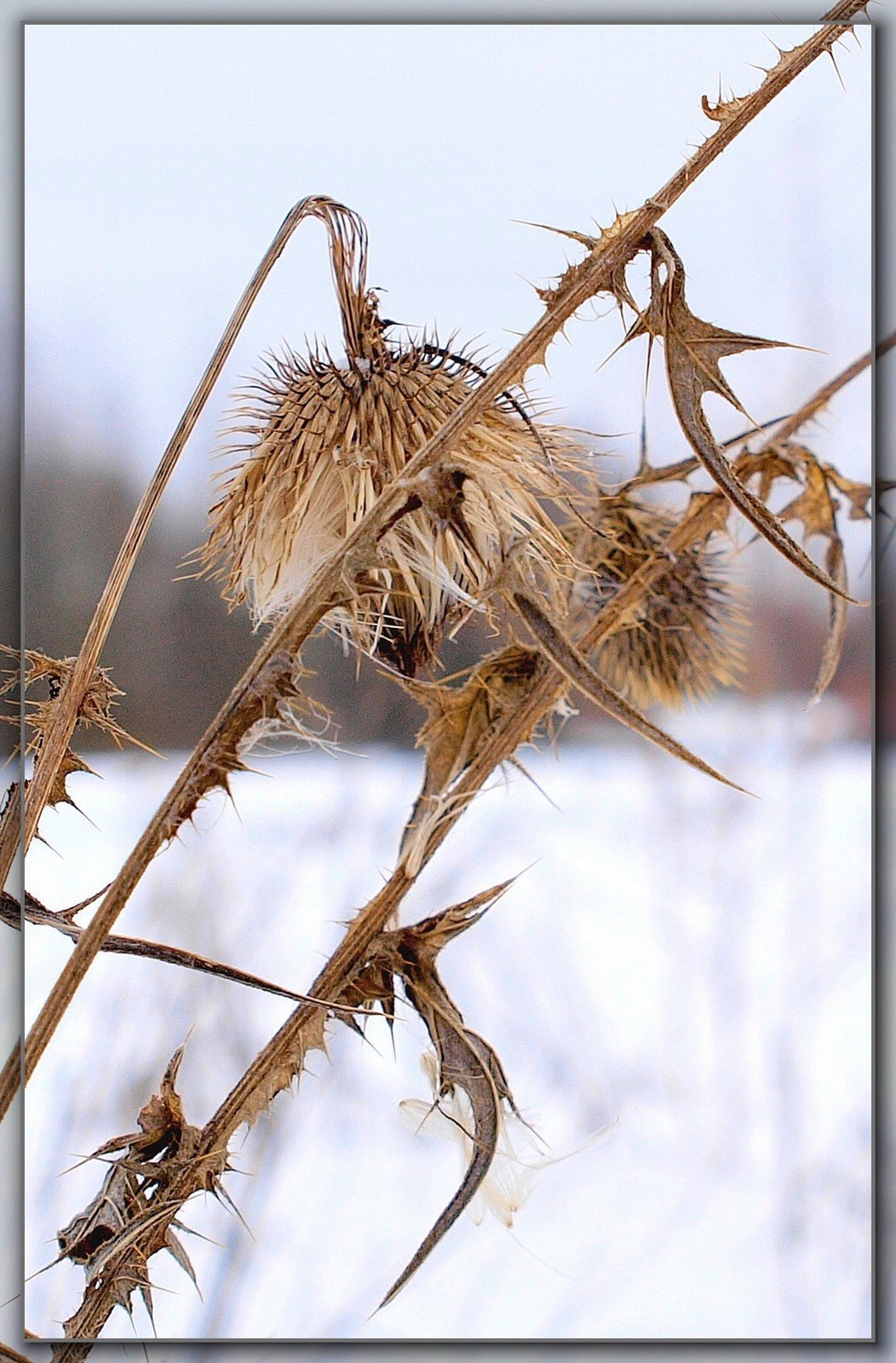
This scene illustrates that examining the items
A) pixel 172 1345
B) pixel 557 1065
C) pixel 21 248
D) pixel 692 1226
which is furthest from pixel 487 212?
pixel 172 1345

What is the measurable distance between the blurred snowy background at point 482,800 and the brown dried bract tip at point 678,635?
0.03 m

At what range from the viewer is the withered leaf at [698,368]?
27.8 inches

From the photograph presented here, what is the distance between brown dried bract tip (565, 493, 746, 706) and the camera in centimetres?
113

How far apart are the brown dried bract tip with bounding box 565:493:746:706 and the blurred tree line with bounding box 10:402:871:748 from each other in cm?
3

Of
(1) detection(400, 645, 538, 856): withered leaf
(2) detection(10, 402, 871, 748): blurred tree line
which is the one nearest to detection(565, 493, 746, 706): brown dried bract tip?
(2) detection(10, 402, 871, 748): blurred tree line

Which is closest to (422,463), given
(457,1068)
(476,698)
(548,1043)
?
(476,698)

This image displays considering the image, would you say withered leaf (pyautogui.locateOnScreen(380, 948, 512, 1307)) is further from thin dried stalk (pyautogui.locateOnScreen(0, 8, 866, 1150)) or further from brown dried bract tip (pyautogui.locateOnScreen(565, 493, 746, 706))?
brown dried bract tip (pyautogui.locateOnScreen(565, 493, 746, 706))

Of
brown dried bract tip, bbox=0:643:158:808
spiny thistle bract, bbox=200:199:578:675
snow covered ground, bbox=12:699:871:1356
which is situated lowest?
snow covered ground, bbox=12:699:871:1356

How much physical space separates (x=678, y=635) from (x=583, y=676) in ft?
1.50

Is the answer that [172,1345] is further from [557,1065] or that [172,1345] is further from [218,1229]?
[557,1065]

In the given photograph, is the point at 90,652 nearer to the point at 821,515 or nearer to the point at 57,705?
the point at 57,705

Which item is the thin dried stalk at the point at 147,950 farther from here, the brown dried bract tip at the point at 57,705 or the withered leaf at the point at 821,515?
the withered leaf at the point at 821,515

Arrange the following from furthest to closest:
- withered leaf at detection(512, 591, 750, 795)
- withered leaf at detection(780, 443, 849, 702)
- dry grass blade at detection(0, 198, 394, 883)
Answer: withered leaf at detection(780, 443, 849, 702)
dry grass blade at detection(0, 198, 394, 883)
withered leaf at detection(512, 591, 750, 795)

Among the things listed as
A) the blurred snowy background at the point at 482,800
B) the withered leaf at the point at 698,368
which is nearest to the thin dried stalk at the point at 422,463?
the withered leaf at the point at 698,368
